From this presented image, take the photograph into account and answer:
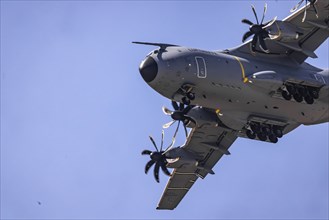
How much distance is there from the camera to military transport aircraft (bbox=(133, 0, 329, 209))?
43.0 meters

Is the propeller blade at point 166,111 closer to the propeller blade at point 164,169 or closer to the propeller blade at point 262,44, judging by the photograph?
the propeller blade at point 164,169

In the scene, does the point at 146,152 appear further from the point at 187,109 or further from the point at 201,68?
the point at 201,68

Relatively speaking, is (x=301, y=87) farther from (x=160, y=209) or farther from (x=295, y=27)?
(x=160, y=209)

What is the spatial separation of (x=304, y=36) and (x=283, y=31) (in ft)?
7.85

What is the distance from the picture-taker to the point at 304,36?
149 ft

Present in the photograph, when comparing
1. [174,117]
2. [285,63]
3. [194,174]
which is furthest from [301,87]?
[194,174]

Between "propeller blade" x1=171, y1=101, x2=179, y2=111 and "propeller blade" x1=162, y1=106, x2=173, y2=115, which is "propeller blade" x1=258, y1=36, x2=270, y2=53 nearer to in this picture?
"propeller blade" x1=171, y1=101, x2=179, y2=111

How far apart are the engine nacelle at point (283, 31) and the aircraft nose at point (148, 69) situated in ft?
20.3

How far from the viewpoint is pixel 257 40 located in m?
43.7

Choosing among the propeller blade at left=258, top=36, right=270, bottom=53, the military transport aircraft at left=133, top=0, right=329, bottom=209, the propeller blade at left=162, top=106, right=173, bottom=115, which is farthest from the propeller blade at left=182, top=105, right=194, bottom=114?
the propeller blade at left=258, top=36, right=270, bottom=53

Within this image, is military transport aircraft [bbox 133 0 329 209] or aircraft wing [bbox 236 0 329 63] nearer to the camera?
military transport aircraft [bbox 133 0 329 209]

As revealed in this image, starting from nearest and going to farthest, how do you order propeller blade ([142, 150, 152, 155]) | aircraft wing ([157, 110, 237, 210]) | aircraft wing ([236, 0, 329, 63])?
aircraft wing ([236, 0, 329, 63]), propeller blade ([142, 150, 152, 155]), aircraft wing ([157, 110, 237, 210])

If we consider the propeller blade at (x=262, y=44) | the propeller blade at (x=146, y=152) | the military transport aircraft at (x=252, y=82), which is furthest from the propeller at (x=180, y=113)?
the propeller blade at (x=262, y=44)

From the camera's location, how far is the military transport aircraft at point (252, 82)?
4300cm
